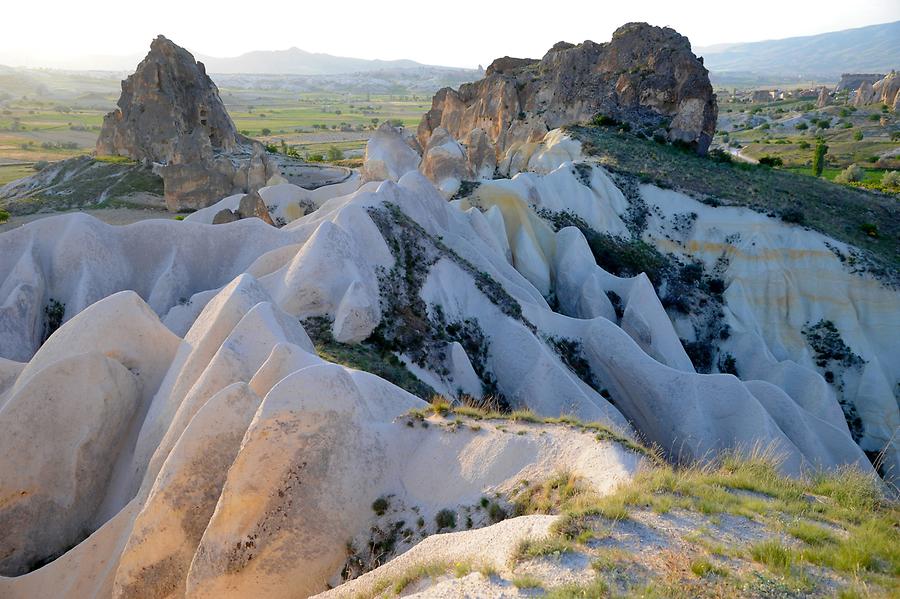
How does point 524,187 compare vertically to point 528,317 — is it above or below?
above

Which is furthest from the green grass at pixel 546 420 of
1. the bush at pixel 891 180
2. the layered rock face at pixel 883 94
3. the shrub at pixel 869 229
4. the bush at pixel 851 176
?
the layered rock face at pixel 883 94

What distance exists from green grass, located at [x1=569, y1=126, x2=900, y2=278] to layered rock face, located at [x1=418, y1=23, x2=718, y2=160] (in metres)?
3.46

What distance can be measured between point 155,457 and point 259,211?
19.0 meters

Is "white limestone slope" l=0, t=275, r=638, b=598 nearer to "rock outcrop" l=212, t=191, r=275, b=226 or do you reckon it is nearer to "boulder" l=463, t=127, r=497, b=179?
"rock outcrop" l=212, t=191, r=275, b=226

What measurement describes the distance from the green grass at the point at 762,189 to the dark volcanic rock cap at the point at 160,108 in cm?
3069

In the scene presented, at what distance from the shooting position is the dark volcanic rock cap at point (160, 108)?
1917 inches

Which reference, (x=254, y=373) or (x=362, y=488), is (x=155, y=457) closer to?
(x=254, y=373)

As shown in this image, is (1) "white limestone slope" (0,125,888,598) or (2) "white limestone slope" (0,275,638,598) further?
(1) "white limestone slope" (0,125,888,598)

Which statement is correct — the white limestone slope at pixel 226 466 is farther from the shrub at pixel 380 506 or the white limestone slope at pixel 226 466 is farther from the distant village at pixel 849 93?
the distant village at pixel 849 93

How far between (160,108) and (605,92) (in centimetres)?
3523

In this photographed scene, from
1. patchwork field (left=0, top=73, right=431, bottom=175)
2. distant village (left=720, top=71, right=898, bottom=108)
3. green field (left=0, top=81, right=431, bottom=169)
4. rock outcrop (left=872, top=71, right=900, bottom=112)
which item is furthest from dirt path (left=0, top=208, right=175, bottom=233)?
distant village (left=720, top=71, right=898, bottom=108)

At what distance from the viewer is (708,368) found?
91.7 ft

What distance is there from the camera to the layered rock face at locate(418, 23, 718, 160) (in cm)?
4562

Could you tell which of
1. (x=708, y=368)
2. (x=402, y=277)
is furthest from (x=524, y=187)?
(x=402, y=277)
